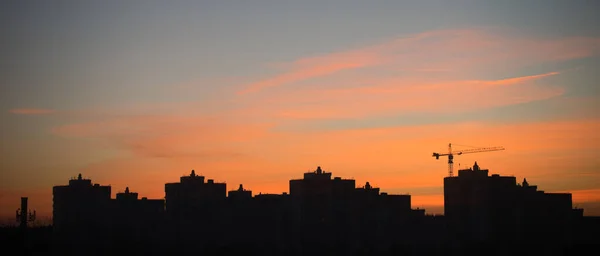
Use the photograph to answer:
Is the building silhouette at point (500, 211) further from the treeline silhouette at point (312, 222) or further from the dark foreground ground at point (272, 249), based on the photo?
the dark foreground ground at point (272, 249)

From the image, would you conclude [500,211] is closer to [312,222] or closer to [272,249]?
[312,222]

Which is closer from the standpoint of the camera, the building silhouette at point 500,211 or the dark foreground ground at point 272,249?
the dark foreground ground at point 272,249

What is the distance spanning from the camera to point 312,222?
525 ft

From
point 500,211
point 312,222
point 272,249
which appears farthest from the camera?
point 500,211

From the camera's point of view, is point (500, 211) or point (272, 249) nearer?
point (272, 249)

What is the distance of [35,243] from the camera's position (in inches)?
5940

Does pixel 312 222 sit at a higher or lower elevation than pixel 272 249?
higher

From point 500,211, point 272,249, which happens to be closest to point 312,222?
point 272,249

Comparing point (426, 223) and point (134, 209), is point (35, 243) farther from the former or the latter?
point (426, 223)

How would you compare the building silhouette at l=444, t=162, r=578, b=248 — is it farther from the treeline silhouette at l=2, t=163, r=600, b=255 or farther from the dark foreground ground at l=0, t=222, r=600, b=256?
the dark foreground ground at l=0, t=222, r=600, b=256

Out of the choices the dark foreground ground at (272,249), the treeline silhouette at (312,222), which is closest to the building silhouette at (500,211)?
the treeline silhouette at (312,222)

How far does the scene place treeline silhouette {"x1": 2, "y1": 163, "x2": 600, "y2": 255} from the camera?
6048 inches

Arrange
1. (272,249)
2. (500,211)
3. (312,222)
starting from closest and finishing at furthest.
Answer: (272,249)
(312,222)
(500,211)

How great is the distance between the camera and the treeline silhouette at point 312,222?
15362 cm
